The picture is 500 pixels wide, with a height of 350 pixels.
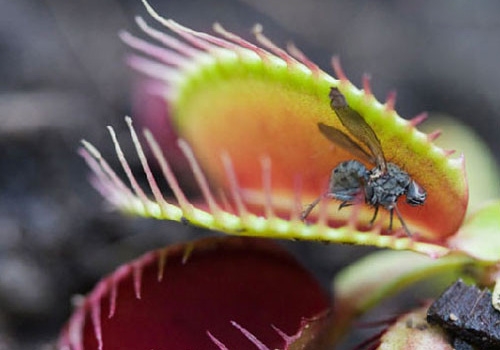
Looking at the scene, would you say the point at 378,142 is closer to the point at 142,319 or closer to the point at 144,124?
the point at 142,319

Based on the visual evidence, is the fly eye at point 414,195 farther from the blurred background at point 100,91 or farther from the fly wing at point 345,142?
the blurred background at point 100,91

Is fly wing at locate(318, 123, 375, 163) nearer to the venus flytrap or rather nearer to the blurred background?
the venus flytrap

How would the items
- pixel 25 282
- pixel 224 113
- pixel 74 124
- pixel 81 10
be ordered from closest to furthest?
pixel 224 113, pixel 25 282, pixel 74 124, pixel 81 10

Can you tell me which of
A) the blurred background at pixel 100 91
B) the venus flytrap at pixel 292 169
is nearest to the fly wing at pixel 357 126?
the venus flytrap at pixel 292 169

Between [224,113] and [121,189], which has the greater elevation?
[224,113]

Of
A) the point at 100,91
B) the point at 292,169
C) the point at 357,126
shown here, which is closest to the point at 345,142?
the point at 357,126

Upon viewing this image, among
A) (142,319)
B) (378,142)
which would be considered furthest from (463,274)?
(142,319)

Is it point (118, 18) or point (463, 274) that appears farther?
point (118, 18)
